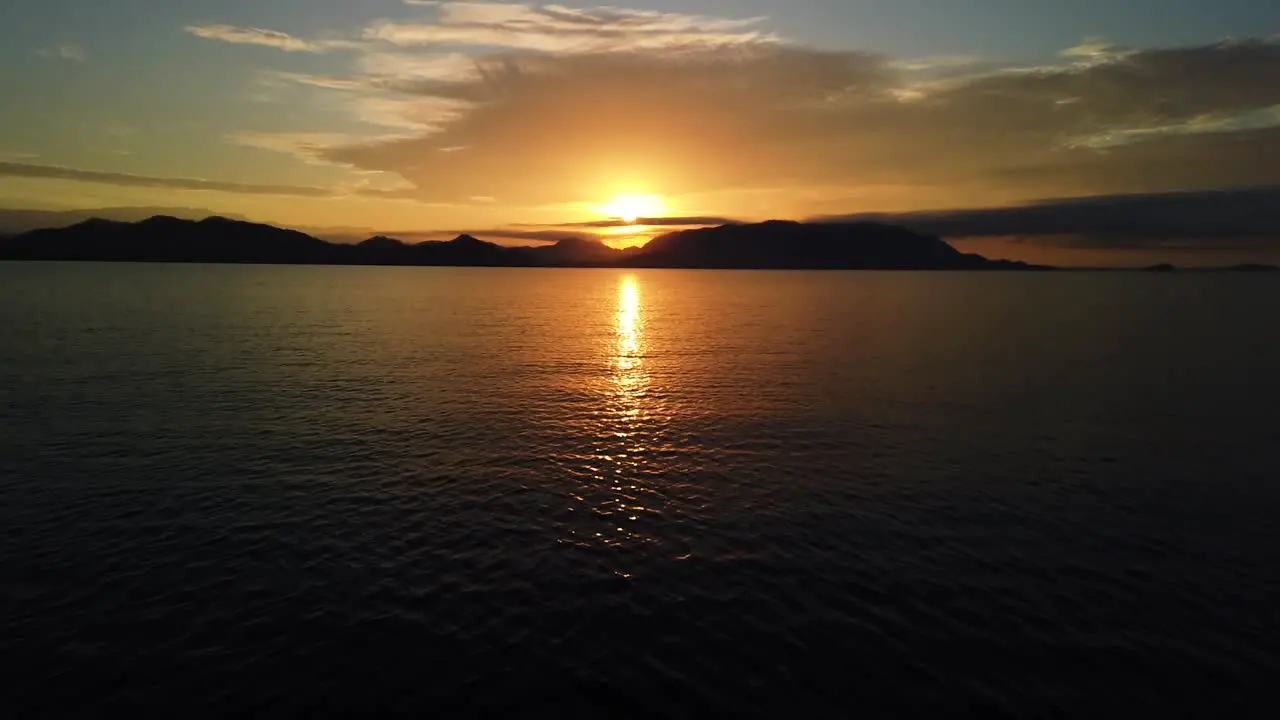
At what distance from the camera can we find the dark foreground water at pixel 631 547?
2452cm

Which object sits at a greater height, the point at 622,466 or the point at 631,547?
the point at 622,466

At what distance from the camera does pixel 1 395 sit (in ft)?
218

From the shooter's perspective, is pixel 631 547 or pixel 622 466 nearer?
pixel 631 547

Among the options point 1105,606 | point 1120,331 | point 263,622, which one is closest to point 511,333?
point 263,622

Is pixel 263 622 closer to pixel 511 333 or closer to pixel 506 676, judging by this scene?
pixel 506 676

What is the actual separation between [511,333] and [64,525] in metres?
104

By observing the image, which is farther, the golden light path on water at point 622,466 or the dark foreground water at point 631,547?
the golden light path on water at point 622,466

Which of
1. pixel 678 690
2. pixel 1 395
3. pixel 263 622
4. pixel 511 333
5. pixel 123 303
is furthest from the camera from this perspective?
pixel 123 303

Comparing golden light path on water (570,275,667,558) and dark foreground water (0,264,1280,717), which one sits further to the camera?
golden light path on water (570,275,667,558)

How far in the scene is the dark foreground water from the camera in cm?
2452

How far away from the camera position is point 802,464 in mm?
50906

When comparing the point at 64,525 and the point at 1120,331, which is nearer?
the point at 64,525

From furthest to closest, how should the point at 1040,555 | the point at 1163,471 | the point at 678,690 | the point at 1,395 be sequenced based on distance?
the point at 1,395, the point at 1163,471, the point at 1040,555, the point at 678,690

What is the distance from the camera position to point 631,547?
36.1 meters
